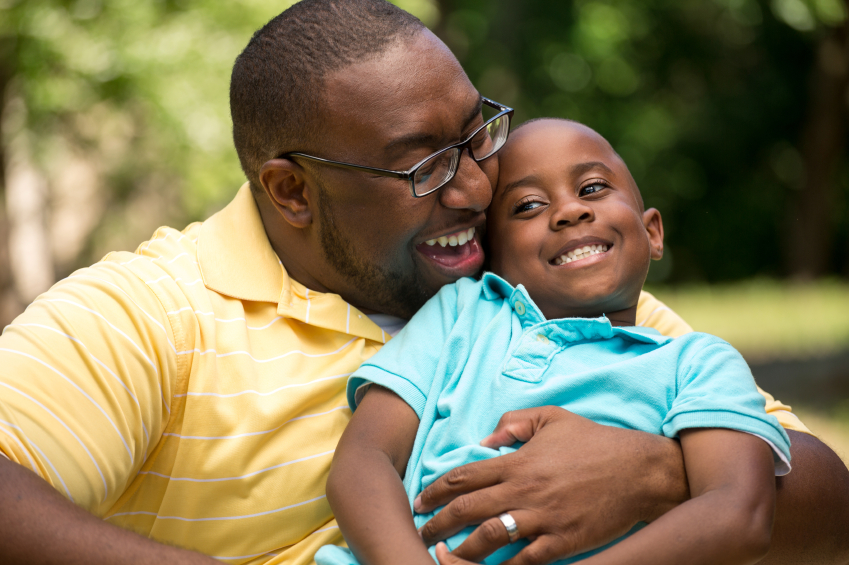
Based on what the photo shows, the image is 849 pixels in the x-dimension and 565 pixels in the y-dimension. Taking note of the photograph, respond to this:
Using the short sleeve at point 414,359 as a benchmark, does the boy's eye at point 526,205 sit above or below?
above

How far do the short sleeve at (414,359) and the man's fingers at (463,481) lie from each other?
23 centimetres

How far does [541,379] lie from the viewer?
80.7 inches

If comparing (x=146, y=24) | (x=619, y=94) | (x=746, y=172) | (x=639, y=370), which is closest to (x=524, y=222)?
(x=639, y=370)

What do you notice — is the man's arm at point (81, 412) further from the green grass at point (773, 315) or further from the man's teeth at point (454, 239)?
the green grass at point (773, 315)

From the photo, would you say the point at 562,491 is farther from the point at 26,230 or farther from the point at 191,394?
the point at 26,230

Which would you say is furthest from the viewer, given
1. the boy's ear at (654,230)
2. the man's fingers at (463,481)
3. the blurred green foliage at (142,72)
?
the blurred green foliage at (142,72)

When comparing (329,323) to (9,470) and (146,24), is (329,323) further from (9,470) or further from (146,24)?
(146,24)

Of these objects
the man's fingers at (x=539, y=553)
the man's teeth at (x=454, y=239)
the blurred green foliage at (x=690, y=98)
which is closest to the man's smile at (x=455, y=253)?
the man's teeth at (x=454, y=239)

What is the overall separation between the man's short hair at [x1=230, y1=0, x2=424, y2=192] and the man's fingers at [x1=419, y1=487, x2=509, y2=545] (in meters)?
1.18

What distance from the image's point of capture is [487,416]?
2.04m

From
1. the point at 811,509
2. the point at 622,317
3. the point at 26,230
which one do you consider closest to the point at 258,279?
the point at 622,317

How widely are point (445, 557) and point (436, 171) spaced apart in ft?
3.65

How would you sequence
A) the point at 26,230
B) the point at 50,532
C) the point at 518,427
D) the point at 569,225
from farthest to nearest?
the point at 26,230 → the point at 569,225 → the point at 518,427 → the point at 50,532

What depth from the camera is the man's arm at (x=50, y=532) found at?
1623mm
